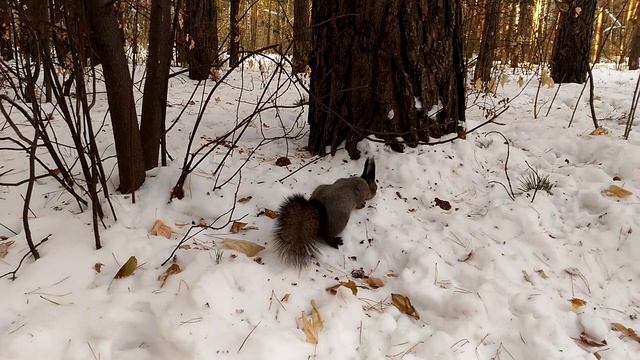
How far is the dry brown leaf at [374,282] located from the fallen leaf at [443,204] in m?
0.77

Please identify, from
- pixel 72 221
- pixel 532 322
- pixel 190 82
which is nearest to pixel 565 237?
pixel 532 322

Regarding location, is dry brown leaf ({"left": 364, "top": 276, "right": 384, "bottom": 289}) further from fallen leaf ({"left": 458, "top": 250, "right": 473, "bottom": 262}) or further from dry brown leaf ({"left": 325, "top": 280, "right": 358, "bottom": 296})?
fallen leaf ({"left": 458, "top": 250, "right": 473, "bottom": 262})

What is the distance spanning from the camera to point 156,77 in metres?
2.48

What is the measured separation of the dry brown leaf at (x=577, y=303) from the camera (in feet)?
6.43

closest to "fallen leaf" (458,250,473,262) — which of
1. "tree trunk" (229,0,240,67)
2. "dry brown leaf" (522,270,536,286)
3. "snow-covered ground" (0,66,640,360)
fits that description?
"snow-covered ground" (0,66,640,360)

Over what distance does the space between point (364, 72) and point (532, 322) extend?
6.05 feet

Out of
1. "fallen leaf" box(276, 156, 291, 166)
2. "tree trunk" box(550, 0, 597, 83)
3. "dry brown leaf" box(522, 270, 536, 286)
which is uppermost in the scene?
"tree trunk" box(550, 0, 597, 83)

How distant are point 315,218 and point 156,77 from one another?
125 cm

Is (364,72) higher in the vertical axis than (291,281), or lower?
higher

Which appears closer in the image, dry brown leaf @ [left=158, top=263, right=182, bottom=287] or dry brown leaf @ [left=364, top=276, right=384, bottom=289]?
→ dry brown leaf @ [left=158, top=263, right=182, bottom=287]

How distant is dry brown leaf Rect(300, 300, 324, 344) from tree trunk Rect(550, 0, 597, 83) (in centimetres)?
542

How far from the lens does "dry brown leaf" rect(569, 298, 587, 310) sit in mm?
1961

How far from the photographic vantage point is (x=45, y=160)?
2818mm

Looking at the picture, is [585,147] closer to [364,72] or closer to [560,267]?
[560,267]
